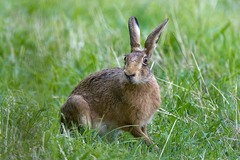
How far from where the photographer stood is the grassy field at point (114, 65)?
589 cm

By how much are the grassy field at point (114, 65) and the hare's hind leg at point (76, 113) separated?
18 centimetres

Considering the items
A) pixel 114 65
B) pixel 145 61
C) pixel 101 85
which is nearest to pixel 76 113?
pixel 101 85

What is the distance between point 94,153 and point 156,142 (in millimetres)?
851

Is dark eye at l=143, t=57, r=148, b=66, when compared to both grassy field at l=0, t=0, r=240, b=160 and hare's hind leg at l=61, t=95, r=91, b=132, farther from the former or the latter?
hare's hind leg at l=61, t=95, r=91, b=132

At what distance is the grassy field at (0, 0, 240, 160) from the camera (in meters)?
5.89

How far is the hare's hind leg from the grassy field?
A: 176 millimetres

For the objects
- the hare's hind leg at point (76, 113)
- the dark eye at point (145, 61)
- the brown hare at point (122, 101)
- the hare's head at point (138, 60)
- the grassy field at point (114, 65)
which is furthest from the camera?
the hare's hind leg at point (76, 113)

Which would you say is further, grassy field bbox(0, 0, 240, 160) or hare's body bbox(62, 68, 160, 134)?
hare's body bbox(62, 68, 160, 134)

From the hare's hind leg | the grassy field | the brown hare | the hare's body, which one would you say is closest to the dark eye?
the brown hare

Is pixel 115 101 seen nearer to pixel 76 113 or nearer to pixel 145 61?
pixel 76 113

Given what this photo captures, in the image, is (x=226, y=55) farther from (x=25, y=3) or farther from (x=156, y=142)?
(x=25, y=3)

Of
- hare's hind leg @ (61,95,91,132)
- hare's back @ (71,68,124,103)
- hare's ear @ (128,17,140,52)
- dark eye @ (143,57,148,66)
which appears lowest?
hare's hind leg @ (61,95,91,132)

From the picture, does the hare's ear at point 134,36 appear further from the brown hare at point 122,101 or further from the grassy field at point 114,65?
the grassy field at point 114,65

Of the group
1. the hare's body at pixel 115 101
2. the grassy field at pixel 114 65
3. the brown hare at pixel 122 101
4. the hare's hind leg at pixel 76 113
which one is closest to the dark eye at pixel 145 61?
the brown hare at pixel 122 101
